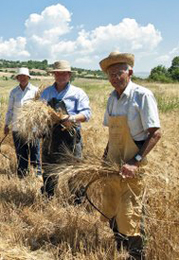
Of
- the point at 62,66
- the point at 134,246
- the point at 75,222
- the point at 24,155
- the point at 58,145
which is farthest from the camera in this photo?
the point at 24,155

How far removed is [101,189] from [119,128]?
691mm

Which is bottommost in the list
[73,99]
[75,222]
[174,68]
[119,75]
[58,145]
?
[75,222]

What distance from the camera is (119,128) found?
2934 mm

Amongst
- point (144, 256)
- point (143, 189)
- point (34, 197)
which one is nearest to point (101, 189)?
point (143, 189)

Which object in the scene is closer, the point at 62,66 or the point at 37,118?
Answer: the point at 37,118

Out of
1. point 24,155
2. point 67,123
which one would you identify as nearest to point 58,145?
point 67,123

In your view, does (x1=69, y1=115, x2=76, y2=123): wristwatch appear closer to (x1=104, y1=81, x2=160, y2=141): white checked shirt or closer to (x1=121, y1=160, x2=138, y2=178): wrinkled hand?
(x1=104, y1=81, x2=160, y2=141): white checked shirt

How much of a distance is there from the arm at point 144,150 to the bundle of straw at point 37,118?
5.18 feet

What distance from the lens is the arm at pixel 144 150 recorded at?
2691mm

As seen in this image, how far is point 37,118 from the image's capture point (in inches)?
161

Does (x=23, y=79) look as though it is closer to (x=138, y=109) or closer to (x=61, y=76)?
(x=61, y=76)

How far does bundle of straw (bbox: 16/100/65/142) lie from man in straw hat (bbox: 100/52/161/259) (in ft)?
3.92

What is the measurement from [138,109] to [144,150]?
13.6 inches

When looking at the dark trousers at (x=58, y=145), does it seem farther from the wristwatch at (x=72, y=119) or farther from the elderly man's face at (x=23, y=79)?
the elderly man's face at (x=23, y=79)
